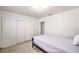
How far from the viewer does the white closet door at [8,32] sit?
3.63ft

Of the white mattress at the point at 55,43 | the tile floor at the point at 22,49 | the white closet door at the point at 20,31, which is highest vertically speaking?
the white closet door at the point at 20,31

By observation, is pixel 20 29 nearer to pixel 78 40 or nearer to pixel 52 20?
pixel 52 20

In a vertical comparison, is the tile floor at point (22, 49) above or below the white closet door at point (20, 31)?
below

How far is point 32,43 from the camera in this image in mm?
1261

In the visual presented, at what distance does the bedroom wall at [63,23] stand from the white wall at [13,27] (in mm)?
204

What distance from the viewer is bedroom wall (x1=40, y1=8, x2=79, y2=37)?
3.66 feet

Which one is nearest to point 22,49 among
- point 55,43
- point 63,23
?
point 55,43

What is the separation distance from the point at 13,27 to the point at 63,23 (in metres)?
0.87

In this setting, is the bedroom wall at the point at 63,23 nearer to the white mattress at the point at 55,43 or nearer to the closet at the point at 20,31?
the white mattress at the point at 55,43

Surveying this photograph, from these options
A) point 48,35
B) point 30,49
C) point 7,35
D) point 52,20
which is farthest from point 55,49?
point 7,35

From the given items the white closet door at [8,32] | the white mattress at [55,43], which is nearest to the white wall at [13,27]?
the white closet door at [8,32]

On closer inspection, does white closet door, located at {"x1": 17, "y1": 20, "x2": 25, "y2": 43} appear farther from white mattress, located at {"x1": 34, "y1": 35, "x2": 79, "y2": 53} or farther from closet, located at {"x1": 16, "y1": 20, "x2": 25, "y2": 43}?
white mattress, located at {"x1": 34, "y1": 35, "x2": 79, "y2": 53}

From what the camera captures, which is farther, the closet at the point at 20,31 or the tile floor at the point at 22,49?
the closet at the point at 20,31
